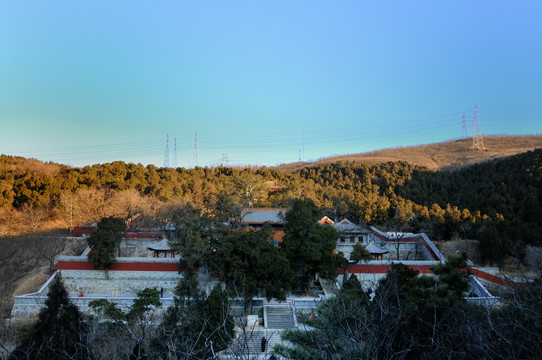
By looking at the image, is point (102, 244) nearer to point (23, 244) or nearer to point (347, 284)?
point (23, 244)

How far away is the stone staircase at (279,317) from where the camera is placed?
14.2 m

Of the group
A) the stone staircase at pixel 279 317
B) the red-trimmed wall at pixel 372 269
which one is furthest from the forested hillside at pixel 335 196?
the stone staircase at pixel 279 317

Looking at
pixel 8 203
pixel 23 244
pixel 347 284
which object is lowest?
pixel 347 284

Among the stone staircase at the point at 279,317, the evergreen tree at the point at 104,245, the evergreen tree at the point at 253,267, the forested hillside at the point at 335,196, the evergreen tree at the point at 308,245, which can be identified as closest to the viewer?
the stone staircase at the point at 279,317

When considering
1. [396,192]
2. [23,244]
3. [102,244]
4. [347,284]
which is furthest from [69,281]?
[396,192]

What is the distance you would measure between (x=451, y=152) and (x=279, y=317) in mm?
62502

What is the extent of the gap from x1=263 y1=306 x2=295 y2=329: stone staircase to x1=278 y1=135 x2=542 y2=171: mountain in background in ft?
145

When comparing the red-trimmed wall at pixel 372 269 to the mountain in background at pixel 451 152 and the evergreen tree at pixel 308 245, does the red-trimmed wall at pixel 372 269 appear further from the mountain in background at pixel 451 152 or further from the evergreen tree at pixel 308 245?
the mountain in background at pixel 451 152

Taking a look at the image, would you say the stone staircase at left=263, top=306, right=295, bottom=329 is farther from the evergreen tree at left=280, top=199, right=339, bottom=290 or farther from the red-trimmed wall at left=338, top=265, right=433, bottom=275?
the red-trimmed wall at left=338, top=265, right=433, bottom=275

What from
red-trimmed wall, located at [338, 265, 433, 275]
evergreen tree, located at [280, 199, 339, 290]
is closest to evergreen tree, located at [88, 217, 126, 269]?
evergreen tree, located at [280, 199, 339, 290]

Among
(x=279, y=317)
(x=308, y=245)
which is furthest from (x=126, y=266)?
(x=308, y=245)

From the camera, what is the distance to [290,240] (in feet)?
54.1

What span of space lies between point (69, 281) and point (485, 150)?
6370cm

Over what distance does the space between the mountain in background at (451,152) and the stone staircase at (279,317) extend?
145ft
